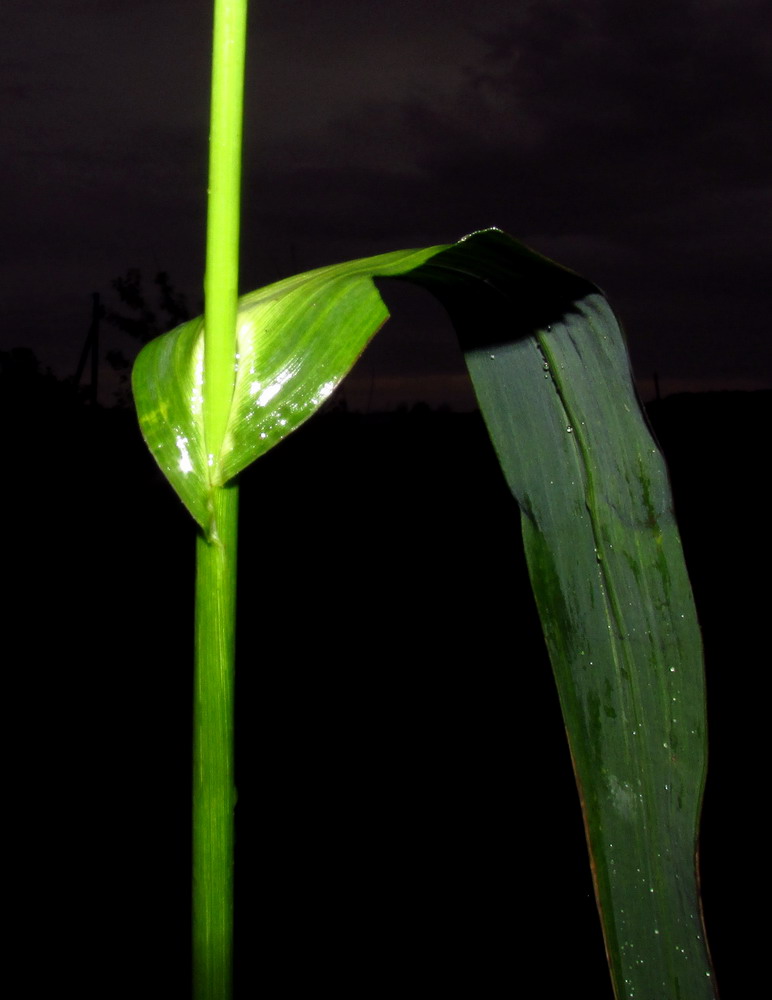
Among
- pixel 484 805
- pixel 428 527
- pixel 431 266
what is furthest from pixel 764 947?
pixel 428 527

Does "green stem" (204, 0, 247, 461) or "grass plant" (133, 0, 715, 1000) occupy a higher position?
"green stem" (204, 0, 247, 461)

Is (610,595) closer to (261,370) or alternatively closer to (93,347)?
(261,370)

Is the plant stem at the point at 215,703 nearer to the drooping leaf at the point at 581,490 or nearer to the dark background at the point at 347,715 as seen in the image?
the drooping leaf at the point at 581,490

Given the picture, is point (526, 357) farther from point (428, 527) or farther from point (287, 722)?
point (428, 527)

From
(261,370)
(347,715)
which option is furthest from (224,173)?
(347,715)

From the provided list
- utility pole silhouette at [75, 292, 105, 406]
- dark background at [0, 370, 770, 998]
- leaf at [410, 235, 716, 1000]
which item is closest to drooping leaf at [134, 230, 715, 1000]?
leaf at [410, 235, 716, 1000]

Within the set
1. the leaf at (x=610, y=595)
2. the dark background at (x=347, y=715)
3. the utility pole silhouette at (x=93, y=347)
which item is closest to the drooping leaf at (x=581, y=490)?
the leaf at (x=610, y=595)

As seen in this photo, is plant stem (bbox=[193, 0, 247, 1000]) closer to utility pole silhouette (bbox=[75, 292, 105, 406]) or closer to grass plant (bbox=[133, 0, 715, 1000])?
grass plant (bbox=[133, 0, 715, 1000])
